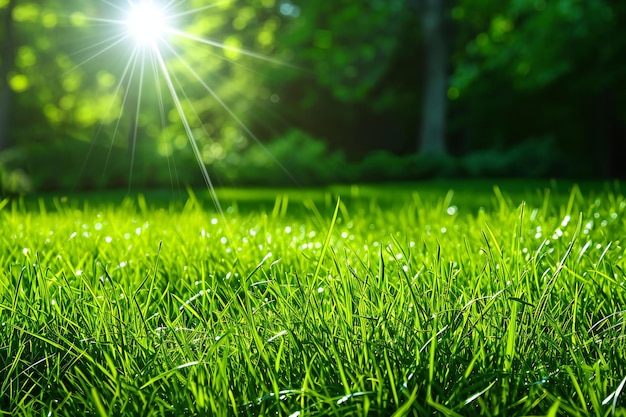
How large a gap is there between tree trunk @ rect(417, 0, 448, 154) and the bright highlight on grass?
843 centimetres

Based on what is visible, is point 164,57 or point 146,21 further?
point 164,57

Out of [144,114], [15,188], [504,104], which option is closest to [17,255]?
[15,188]

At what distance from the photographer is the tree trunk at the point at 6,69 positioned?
15952 millimetres

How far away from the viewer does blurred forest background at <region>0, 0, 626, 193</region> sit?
1555 centimetres

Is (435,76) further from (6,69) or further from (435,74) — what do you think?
(6,69)

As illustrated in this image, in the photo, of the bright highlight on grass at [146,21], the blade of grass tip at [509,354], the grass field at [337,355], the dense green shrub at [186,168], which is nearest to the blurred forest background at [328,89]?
the dense green shrub at [186,168]

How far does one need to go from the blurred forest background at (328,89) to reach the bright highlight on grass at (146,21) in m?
1.33

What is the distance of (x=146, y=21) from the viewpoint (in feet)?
47.9

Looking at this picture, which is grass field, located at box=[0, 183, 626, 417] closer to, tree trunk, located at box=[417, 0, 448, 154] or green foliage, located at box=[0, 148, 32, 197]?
green foliage, located at box=[0, 148, 32, 197]

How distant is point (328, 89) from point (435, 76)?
16.3ft

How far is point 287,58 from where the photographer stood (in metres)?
23.0

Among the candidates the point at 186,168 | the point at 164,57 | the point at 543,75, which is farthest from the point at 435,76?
the point at 186,168

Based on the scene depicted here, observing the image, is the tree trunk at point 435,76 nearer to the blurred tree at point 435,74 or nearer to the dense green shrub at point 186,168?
the blurred tree at point 435,74

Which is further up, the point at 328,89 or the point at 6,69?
the point at 6,69
